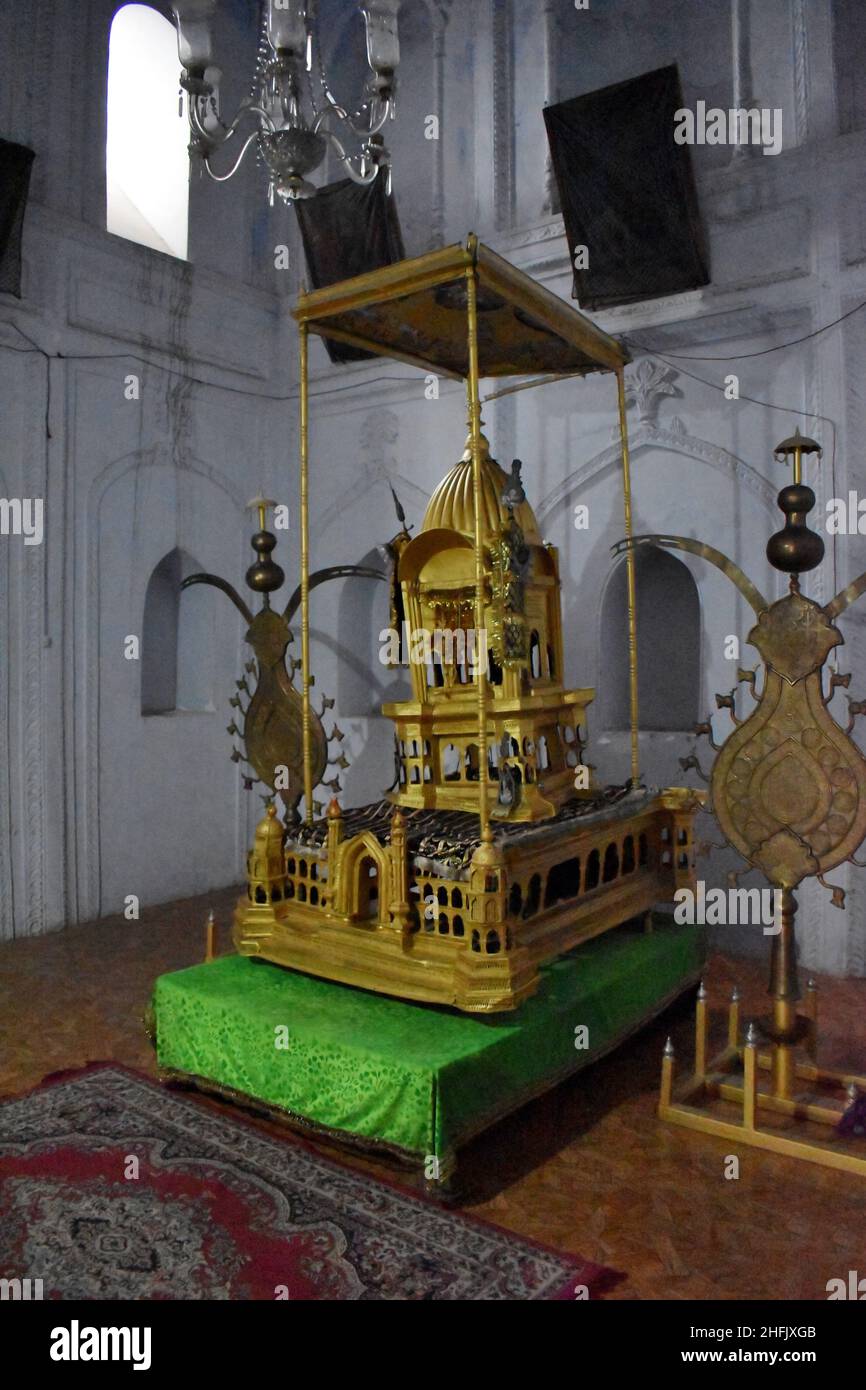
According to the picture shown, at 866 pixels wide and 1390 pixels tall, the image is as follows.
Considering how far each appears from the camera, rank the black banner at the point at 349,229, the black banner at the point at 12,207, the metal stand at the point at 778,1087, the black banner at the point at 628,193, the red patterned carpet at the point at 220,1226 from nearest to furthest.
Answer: the red patterned carpet at the point at 220,1226, the metal stand at the point at 778,1087, the black banner at the point at 628,193, the black banner at the point at 12,207, the black banner at the point at 349,229

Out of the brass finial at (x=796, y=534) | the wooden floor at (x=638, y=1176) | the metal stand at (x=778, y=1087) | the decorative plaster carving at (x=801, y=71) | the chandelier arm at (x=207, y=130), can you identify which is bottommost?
the wooden floor at (x=638, y=1176)

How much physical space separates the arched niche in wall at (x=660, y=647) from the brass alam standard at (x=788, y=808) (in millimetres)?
3208

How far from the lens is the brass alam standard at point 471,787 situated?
13.4 ft

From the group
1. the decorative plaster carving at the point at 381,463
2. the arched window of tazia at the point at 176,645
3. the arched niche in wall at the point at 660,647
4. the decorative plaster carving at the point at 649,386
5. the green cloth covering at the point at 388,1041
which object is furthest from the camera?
the arched window of tazia at the point at 176,645

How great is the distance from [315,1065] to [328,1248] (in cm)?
74

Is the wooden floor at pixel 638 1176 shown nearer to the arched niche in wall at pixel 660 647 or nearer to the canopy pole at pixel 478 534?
the canopy pole at pixel 478 534

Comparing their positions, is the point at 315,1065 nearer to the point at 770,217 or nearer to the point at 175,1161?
the point at 175,1161

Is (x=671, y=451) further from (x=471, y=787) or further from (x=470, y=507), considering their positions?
(x=471, y=787)

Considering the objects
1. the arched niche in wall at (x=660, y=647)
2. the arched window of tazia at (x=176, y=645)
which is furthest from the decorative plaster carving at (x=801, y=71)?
the arched window of tazia at (x=176, y=645)

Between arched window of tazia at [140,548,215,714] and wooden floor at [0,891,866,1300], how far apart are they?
137 inches

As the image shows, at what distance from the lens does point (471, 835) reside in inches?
174

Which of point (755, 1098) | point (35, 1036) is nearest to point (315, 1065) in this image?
point (755, 1098)

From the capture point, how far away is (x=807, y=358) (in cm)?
634

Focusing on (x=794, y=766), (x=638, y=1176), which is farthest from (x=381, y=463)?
(x=638, y=1176)
